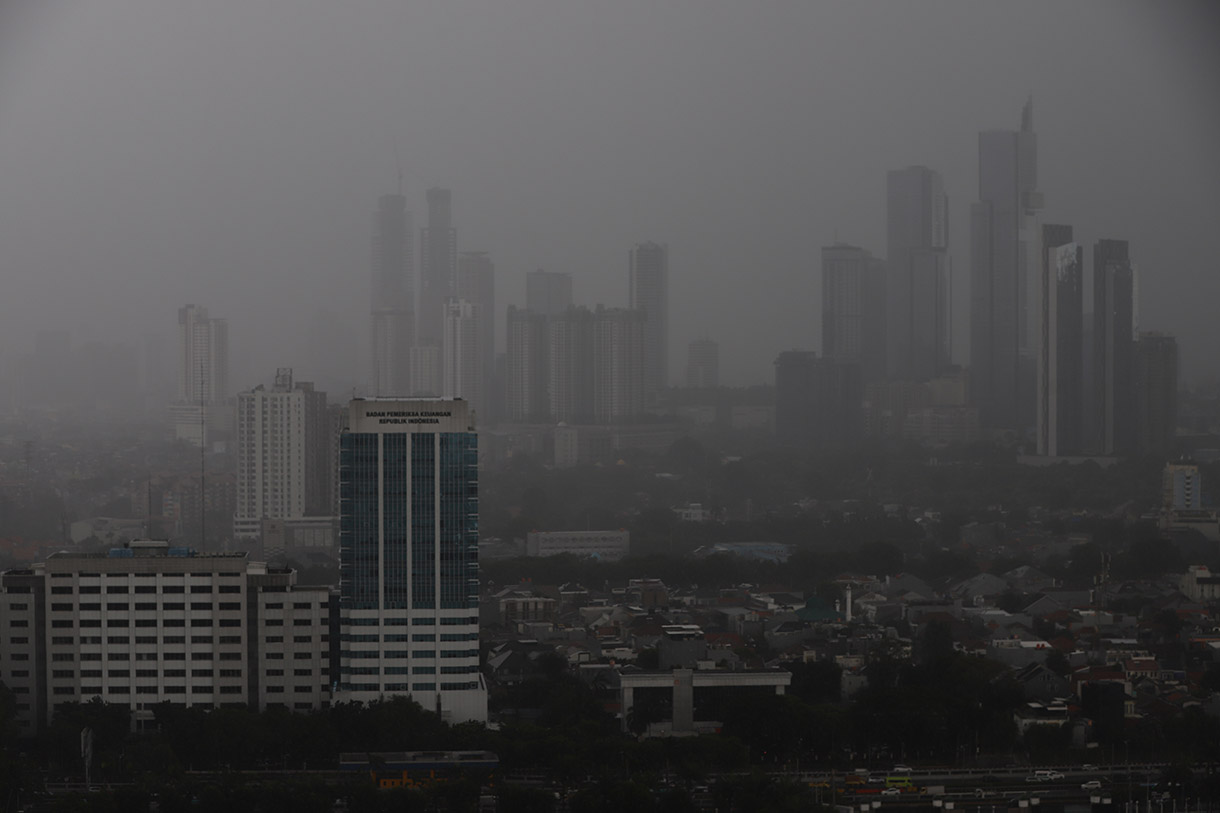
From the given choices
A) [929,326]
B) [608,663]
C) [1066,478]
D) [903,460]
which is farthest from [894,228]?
[608,663]

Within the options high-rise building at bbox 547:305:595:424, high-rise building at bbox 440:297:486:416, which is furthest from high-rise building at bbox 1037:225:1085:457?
high-rise building at bbox 440:297:486:416

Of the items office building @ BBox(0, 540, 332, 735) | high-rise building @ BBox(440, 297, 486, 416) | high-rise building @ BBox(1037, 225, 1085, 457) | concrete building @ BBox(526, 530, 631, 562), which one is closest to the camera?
office building @ BBox(0, 540, 332, 735)

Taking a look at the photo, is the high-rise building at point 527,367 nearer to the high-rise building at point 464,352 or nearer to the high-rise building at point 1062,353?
the high-rise building at point 464,352

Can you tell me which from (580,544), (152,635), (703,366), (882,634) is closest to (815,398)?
(703,366)

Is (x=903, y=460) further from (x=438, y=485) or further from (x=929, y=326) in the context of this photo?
(x=438, y=485)

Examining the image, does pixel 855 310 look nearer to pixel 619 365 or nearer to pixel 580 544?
pixel 619 365

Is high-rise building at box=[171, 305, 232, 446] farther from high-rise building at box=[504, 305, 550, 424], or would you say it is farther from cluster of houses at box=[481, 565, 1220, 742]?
cluster of houses at box=[481, 565, 1220, 742]
